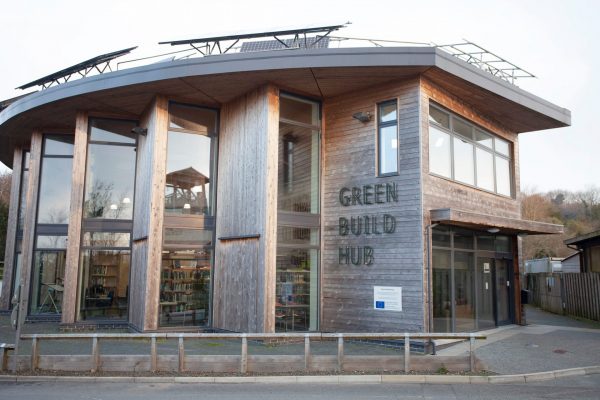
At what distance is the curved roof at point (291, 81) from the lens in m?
11.8

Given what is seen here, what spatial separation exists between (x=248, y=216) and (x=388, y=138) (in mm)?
3889

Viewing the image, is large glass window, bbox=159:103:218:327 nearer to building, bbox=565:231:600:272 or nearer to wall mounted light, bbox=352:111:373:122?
wall mounted light, bbox=352:111:373:122

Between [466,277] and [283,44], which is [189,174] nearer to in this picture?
[283,44]

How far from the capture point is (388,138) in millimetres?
12836

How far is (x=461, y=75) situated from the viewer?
1223cm

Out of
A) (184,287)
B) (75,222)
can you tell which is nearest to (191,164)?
(184,287)

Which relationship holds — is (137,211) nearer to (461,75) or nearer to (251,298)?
(251,298)

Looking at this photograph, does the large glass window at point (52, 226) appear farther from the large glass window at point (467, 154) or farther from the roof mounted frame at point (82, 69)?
the large glass window at point (467, 154)

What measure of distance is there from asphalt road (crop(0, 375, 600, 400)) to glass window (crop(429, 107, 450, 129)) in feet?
21.4

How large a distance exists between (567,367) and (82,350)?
9.51 metres

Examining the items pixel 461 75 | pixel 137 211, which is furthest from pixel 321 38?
pixel 137 211

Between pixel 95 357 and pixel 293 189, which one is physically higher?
pixel 293 189

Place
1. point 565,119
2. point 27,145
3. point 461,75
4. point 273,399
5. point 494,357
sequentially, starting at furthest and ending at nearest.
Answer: point 27,145 → point 565,119 → point 461,75 → point 494,357 → point 273,399

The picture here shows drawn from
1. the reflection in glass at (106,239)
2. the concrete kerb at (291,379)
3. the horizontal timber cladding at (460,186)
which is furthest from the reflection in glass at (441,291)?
the reflection in glass at (106,239)
